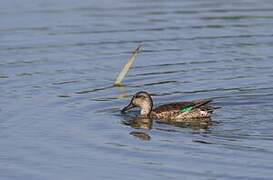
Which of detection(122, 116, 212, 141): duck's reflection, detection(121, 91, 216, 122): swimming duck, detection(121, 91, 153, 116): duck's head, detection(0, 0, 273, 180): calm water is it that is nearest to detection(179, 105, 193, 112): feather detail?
detection(121, 91, 216, 122): swimming duck

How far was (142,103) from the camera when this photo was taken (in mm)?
17891

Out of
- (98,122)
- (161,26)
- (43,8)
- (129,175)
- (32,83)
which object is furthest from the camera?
(43,8)

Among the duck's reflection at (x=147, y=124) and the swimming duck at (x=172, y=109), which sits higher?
the swimming duck at (x=172, y=109)

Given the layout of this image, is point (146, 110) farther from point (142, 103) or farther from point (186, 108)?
point (186, 108)

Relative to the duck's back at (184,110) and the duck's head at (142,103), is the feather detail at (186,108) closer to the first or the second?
the duck's back at (184,110)

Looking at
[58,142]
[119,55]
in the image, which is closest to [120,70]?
[119,55]

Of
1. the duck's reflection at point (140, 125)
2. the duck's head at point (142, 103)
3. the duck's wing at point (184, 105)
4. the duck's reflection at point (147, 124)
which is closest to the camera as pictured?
the duck's reflection at point (140, 125)

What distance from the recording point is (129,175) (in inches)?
549

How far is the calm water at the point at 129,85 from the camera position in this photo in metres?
14.6

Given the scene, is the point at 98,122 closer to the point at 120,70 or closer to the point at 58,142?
the point at 58,142

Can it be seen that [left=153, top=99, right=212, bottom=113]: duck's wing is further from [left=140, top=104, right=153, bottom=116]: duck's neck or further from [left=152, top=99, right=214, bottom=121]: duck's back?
[left=140, top=104, right=153, bottom=116]: duck's neck

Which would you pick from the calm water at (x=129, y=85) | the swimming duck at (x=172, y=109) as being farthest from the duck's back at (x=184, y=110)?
the calm water at (x=129, y=85)

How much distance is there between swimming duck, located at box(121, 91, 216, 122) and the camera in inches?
686

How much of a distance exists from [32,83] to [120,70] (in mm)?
1898
